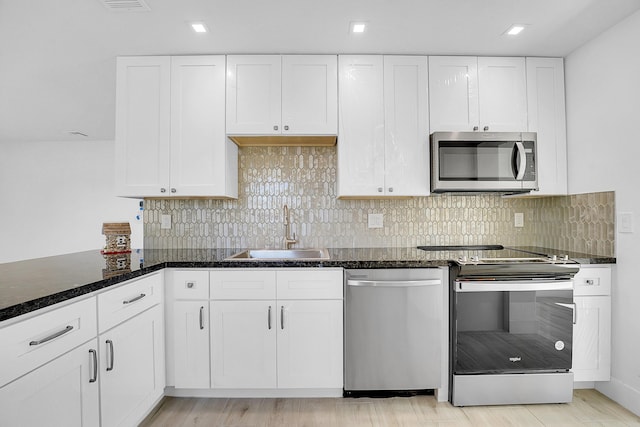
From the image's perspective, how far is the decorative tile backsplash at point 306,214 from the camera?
289cm

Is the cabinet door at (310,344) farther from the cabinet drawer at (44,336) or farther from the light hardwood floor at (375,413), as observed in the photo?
the cabinet drawer at (44,336)

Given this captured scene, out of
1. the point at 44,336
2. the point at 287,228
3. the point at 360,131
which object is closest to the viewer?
the point at 44,336

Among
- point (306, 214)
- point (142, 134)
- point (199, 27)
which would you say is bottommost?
point (306, 214)

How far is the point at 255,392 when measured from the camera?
89.0 inches

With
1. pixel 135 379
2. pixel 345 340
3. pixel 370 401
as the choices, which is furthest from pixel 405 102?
pixel 135 379

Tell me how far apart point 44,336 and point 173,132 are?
5.42ft

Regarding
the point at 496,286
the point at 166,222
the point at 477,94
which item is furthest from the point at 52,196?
the point at 496,286

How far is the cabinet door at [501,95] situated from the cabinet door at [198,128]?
1.91 meters

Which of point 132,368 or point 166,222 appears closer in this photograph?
point 132,368

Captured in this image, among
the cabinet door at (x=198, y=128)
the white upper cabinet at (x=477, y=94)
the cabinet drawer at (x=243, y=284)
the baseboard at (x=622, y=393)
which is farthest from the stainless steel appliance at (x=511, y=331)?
the cabinet door at (x=198, y=128)

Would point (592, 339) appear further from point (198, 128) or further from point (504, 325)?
point (198, 128)

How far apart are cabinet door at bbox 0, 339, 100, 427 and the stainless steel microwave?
2244 mm

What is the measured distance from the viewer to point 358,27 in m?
2.20

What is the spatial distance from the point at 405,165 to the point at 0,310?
7.46 ft
